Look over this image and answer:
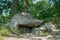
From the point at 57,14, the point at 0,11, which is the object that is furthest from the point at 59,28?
the point at 0,11

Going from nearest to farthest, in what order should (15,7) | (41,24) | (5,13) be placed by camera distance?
(41,24) < (15,7) < (5,13)

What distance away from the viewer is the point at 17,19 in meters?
12.4

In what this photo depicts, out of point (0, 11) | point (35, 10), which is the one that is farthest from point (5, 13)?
point (35, 10)

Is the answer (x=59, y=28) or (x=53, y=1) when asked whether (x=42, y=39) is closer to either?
(x=59, y=28)

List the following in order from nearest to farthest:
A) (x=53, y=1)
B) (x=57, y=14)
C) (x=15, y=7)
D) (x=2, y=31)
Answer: (x=2, y=31), (x=15, y=7), (x=57, y=14), (x=53, y=1)

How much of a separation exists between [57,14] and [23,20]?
21.6 feet

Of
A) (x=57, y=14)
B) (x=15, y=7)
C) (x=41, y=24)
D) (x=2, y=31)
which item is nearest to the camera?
(x=2, y=31)

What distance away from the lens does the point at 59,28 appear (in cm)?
1146

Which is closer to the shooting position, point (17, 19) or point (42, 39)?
point (42, 39)

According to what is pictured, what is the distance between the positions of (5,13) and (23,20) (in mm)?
9703

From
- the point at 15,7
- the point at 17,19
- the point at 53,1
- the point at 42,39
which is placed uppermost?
the point at 53,1

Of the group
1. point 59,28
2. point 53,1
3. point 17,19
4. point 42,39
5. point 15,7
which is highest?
point 53,1

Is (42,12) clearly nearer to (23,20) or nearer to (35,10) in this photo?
(35,10)

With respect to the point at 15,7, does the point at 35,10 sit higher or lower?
higher
